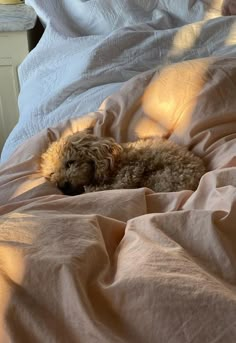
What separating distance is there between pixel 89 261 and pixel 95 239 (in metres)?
0.08

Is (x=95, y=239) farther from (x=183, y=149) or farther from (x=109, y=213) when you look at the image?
(x=183, y=149)

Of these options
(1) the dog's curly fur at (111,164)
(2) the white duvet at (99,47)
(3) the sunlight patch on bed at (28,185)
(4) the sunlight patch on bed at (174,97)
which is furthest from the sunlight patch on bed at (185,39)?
(3) the sunlight patch on bed at (28,185)

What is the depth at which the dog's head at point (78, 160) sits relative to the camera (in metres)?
1.31

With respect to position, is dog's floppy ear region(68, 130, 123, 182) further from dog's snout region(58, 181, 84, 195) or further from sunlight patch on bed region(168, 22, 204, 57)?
sunlight patch on bed region(168, 22, 204, 57)

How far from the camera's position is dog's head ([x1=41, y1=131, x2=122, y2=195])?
4.31 feet

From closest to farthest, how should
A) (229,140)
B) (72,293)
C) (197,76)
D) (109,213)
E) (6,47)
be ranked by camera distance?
1. (72,293)
2. (109,213)
3. (229,140)
4. (197,76)
5. (6,47)

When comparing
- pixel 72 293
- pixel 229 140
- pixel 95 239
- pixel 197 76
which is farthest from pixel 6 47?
pixel 72 293

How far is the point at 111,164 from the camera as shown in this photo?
1352mm

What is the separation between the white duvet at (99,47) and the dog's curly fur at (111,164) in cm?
30

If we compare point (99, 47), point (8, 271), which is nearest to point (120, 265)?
point (8, 271)

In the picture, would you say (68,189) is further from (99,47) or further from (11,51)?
(11,51)

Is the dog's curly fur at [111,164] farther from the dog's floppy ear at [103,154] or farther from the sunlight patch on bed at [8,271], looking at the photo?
the sunlight patch on bed at [8,271]

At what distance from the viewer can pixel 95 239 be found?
793 millimetres

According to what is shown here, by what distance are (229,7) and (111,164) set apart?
1051mm
